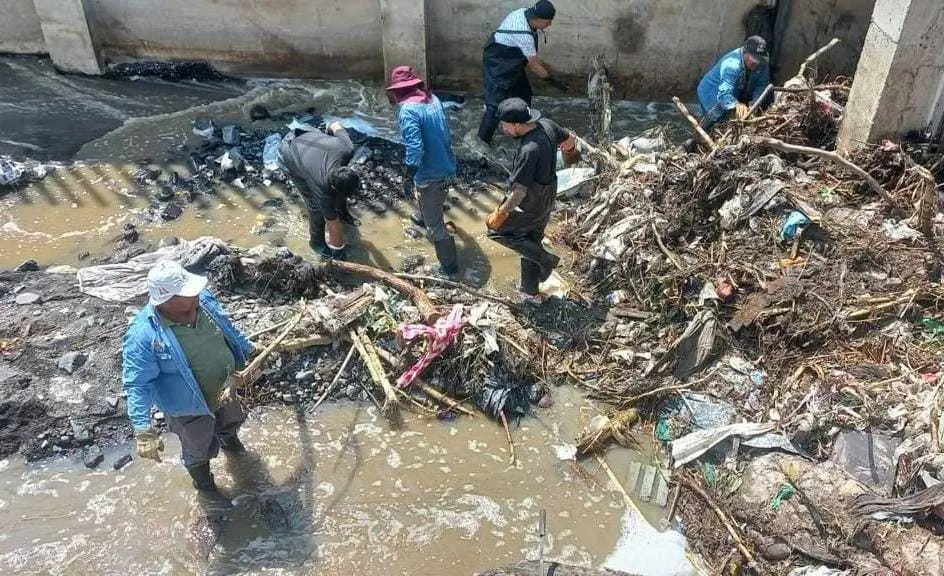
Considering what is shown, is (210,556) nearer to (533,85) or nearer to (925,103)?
(925,103)

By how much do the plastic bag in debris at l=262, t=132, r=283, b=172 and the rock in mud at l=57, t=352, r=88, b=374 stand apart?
10.8 ft

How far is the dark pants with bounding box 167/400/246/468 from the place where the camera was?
4398mm

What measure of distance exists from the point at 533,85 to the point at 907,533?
7669 millimetres

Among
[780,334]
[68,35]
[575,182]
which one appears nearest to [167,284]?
[780,334]

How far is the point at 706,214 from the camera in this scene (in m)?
6.75

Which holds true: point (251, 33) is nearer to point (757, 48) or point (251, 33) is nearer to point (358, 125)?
point (358, 125)

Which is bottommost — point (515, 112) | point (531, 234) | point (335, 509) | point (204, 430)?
point (335, 509)

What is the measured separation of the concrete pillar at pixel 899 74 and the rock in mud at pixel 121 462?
6.94 meters

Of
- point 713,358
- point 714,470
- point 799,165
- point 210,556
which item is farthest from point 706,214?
point 210,556

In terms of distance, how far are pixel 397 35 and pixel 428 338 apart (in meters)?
5.44

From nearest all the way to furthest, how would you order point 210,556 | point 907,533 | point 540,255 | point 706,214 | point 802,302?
point 907,533
point 210,556
point 802,302
point 540,255
point 706,214

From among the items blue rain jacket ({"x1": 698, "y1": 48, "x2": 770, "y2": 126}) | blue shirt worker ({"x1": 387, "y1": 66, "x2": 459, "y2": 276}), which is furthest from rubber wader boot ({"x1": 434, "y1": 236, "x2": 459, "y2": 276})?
blue rain jacket ({"x1": 698, "y1": 48, "x2": 770, "y2": 126})

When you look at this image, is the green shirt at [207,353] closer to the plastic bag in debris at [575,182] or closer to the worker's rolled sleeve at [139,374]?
the worker's rolled sleeve at [139,374]

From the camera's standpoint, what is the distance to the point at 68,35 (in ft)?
32.2
